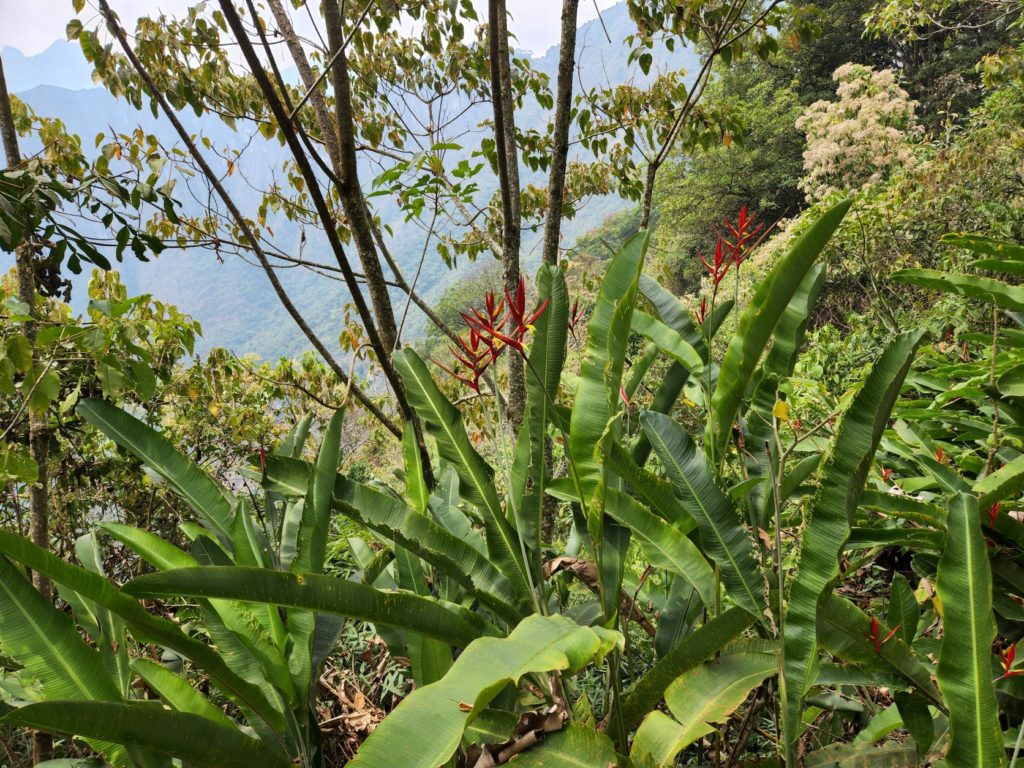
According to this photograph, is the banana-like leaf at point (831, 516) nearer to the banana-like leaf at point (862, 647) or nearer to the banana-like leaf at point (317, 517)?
the banana-like leaf at point (862, 647)

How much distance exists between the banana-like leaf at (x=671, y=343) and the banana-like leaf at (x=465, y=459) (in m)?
0.35

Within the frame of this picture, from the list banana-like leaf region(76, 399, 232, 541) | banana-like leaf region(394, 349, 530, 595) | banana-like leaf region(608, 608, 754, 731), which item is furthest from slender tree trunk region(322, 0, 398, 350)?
banana-like leaf region(608, 608, 754, 731)

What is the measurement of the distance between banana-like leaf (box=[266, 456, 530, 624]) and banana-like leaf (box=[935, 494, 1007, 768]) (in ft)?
1.78

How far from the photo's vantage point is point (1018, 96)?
33.4ft

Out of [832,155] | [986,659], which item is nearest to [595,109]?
[986,659]

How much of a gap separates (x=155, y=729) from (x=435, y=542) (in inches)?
16.5

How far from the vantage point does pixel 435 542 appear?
983 mm

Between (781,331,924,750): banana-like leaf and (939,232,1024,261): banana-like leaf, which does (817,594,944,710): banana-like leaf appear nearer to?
(781,331,924,750): banana-like leaf

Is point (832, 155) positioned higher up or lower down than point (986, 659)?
higher up

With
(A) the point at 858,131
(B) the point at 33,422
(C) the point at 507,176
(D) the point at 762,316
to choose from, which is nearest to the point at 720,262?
(D) the point at 762,316

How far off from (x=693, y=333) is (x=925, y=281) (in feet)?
2.41

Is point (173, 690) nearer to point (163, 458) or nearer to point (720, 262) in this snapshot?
point (163, 458)

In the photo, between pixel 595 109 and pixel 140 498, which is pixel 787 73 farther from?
pixel 140 498

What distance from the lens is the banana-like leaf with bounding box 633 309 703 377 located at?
1.08 meters
